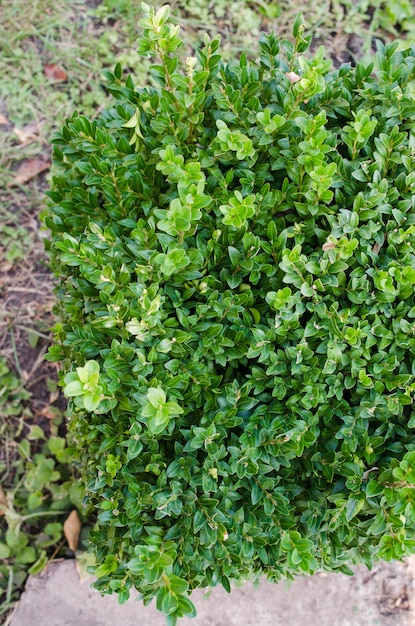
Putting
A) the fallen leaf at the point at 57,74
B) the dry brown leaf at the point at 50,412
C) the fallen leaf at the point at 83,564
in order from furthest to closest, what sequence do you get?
the fallen leaf at the point at 57,74
the dry brown leaf at the point at 50,412
the fallen leaf at the point at 83,564

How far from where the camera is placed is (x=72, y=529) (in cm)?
306

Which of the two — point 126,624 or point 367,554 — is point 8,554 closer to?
point 126,624

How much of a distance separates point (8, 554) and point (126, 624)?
80 cm

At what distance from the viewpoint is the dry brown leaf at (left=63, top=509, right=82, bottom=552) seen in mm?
3037

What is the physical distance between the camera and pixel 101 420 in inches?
76.7

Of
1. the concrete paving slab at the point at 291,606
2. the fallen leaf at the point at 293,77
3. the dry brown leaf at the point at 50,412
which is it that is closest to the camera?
the fallen leaf at the point at 293,77

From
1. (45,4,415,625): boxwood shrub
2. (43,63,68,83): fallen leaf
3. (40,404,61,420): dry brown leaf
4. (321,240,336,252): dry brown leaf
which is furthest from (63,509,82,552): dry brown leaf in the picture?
(43,63,68,83): fallen leaf

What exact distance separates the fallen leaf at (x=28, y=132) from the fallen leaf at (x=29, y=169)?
0.53 feet

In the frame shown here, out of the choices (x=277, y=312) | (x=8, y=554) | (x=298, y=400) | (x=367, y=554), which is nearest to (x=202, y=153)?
(x=277, y=312)

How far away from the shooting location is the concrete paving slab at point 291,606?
2.70 m

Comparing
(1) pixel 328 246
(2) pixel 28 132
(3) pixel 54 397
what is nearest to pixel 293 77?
(1) pixel 328 246

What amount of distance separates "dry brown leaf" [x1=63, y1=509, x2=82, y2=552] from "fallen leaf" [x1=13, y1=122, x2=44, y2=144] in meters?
2.52

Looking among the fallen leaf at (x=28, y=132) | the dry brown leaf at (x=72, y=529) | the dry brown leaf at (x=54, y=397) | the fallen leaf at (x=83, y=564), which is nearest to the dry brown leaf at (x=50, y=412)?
the dry brown leaf at (x=54, y=397)

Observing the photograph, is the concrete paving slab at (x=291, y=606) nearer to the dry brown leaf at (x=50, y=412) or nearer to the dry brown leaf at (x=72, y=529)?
the dry brown leaf at (x=72, y=529)
